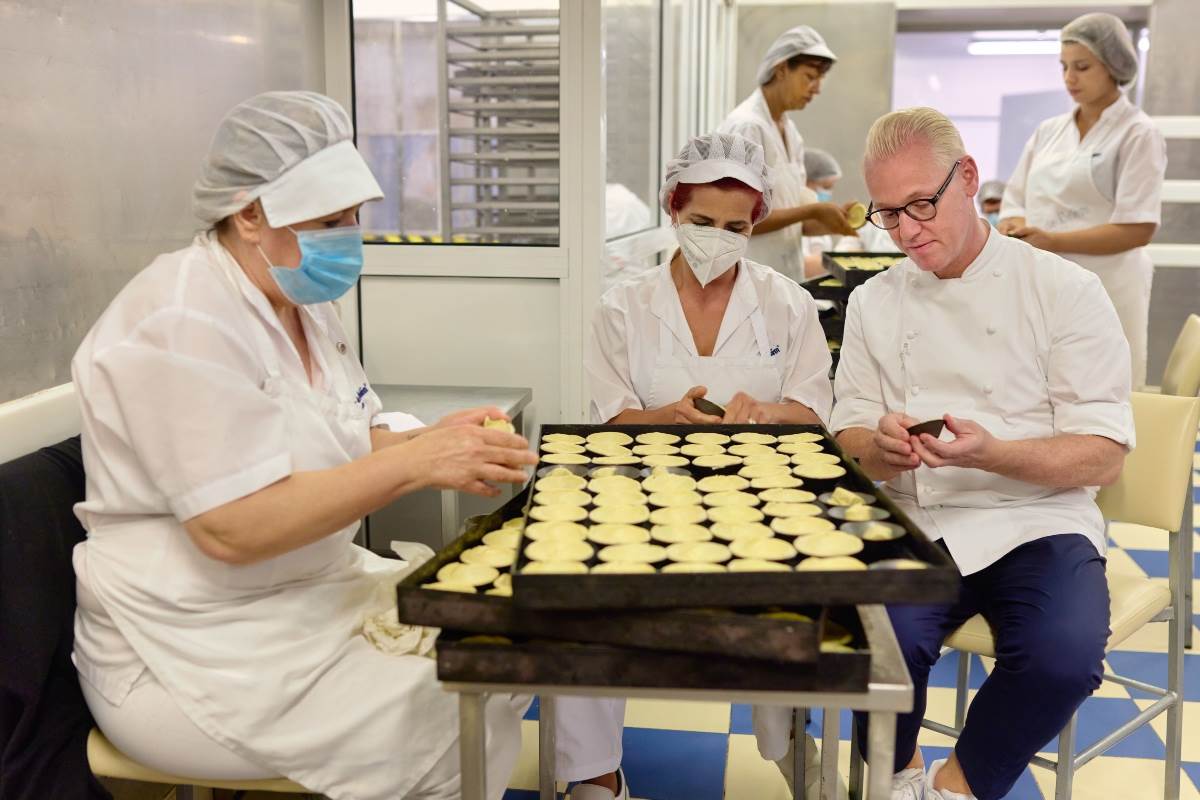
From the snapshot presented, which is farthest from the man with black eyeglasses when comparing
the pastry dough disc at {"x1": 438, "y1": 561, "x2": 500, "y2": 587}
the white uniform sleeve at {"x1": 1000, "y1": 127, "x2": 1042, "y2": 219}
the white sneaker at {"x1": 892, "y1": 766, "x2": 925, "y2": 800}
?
the white uniform sleeve at {"x1": 1000, "y1": 127, "x2": 1042, "y2": 219}

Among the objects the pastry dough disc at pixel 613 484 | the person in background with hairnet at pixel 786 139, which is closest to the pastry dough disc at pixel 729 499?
the pastry dough disc at pixel 613 484

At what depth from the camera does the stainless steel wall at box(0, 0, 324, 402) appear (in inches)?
71.2

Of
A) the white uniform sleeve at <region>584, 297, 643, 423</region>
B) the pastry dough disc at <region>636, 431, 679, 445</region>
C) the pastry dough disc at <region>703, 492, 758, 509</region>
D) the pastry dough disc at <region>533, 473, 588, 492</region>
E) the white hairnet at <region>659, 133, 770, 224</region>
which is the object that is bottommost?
the pastry dough disc at <region>703, 492, 758, 509</region>

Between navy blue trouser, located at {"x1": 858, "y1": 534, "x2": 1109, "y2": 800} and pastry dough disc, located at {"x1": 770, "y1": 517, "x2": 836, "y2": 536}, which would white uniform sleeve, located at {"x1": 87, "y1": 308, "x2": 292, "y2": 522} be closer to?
pastry dough disc, located at {"x1": 770, "y1": 517, "x2": 836, "y2": 536}

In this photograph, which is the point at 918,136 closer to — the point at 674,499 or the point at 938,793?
the point at 674,499

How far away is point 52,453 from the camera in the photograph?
1760mm

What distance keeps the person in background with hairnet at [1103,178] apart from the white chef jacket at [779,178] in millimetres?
783

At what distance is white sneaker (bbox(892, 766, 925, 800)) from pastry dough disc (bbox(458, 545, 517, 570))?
96cm

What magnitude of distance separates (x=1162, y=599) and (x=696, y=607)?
143cm

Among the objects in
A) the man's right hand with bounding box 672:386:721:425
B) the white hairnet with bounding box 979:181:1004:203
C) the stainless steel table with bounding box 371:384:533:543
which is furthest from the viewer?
the white hairnet with bounding box 979:181:1004:203

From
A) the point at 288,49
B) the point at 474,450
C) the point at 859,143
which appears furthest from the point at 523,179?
the point at 859,143

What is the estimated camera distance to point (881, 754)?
1.34 meters

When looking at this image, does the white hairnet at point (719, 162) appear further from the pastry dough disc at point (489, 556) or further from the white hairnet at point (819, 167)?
the white hairnet at point (819, 167)

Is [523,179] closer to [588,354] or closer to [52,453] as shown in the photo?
[588,354]
